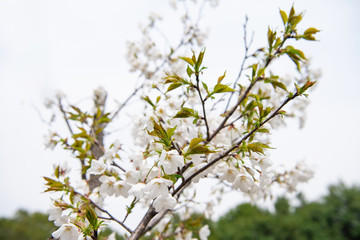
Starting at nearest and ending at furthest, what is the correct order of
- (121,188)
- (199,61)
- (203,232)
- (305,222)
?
(199,61)
(121,188)
(203,232)
(305,222)

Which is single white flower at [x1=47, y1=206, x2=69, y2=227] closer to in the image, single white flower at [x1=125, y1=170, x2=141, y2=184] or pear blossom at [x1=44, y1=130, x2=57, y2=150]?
single white flower at [x1=125, y1=170, x2=141, y2=184]

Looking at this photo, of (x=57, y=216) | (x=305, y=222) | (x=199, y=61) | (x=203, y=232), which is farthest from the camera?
(x=305, y=222)

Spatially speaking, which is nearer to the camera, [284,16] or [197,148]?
[197,148]

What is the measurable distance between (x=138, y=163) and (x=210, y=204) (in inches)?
48.0

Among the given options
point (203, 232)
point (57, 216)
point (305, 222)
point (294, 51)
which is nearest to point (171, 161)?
point (57, 216)

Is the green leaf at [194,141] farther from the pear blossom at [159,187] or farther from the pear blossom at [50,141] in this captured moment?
the pear blossom at [50,141]

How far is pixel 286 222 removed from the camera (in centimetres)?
2145

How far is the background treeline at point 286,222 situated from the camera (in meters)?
20.7

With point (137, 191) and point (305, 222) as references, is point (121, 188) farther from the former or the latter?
point (305, 222)

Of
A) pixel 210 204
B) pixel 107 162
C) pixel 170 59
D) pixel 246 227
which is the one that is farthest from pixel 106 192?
pixel 246 227

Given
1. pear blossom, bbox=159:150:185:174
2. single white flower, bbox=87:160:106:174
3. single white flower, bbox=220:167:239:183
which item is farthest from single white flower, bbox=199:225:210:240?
pear blossom, bbox=159:150:185:174

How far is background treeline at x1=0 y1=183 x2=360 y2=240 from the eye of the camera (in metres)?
20.7

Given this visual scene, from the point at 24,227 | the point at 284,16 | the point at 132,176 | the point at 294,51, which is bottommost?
the point at 132,176

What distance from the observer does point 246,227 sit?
69.7ft
